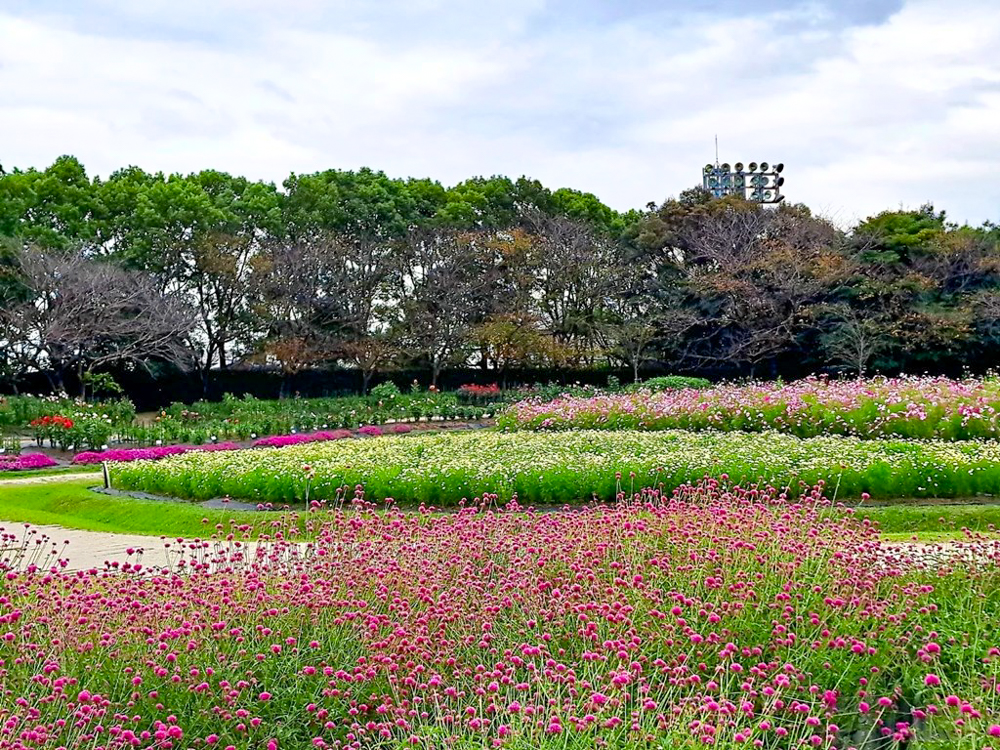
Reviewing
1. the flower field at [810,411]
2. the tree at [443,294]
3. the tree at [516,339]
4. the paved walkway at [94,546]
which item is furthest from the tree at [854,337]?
the paved walkway at [94,546]

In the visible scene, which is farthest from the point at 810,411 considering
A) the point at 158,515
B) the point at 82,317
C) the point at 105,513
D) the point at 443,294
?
the point at 82,317

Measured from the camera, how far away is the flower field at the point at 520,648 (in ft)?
10.1

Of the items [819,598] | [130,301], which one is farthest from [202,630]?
[130,301]

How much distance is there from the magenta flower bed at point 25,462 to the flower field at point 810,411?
7.95m

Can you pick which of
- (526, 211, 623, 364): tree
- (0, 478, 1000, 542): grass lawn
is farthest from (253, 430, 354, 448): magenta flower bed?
(526, 211, 623, 364): tree

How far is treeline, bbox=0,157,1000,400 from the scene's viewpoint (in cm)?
2661

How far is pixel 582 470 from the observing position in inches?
382

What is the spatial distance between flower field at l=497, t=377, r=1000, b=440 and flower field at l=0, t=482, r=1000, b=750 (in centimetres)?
772

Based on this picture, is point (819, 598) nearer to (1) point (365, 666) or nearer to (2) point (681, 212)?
(1) point (365, 666)

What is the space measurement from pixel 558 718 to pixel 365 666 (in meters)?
1.21

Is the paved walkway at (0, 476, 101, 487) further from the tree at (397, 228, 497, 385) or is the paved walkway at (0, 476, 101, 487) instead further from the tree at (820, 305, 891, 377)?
the tree at (820, 305, 891, 377)

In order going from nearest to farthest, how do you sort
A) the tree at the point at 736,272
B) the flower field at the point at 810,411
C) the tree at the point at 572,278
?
1. the flower field at the point at 810,411
2. the tree at the point at 736,272
3. the tree at the point at 572,278

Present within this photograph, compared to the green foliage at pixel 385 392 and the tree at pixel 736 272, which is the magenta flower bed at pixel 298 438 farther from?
the tree at pixel 736 272

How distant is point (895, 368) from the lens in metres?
27.2
